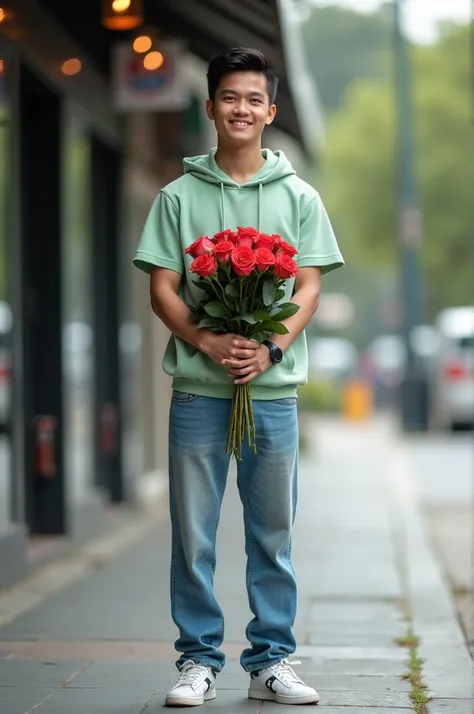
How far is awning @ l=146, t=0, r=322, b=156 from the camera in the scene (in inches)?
313

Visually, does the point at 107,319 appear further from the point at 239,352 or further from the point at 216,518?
the point at 239,352

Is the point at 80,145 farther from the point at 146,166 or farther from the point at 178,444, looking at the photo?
the point at 178,444

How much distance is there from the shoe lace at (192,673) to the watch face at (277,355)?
102 centimetres

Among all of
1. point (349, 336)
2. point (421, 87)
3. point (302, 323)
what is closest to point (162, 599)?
point (302, 323)

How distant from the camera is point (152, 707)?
15.1 ft

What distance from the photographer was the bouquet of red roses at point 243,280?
425 cm

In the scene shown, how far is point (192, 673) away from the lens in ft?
15.0

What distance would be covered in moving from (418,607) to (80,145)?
5184 millimetres

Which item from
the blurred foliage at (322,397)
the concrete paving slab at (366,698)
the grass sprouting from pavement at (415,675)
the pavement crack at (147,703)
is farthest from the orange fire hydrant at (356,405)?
the pavement crack at (147,703)

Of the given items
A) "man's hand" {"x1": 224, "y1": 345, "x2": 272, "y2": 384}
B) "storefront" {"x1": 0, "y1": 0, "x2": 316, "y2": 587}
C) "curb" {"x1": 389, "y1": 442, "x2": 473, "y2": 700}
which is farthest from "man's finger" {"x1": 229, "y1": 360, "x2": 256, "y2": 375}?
"storefront" {"x1": 0, "y1": 0, "x2": 316, "y2": 587}

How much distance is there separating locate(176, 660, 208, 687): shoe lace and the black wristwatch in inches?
40.1

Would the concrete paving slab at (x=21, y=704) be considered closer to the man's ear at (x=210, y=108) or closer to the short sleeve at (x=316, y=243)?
the short sleeve at (x=316, y=243)

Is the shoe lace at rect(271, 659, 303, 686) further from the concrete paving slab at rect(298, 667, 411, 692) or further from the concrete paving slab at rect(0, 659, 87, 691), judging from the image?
the concrete paving slab at rect(0, 659, 87, 691)

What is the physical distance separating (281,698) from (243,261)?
144cm
